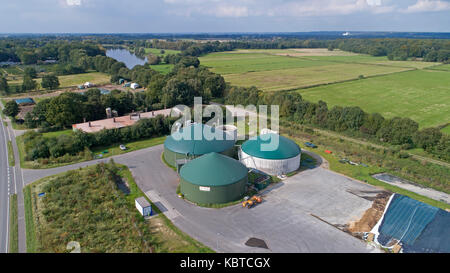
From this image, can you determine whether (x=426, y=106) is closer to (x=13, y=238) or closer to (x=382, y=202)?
(x=382, y=202)

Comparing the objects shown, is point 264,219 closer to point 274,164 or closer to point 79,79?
point 274,164

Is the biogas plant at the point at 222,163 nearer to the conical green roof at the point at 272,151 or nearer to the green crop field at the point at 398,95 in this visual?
the conical green roof at the point at 272,151

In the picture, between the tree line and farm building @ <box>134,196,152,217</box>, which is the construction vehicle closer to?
farm building @ <box>134,196,152,217</box>

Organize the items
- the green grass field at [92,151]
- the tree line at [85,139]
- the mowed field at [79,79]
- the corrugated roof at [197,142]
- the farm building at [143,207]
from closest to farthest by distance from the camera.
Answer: the farm building at [143,207]
the corrugated roof at [197,142]
the green grass field at [92,151]
the tree line at [85,139]
the mowed field at [79,79]

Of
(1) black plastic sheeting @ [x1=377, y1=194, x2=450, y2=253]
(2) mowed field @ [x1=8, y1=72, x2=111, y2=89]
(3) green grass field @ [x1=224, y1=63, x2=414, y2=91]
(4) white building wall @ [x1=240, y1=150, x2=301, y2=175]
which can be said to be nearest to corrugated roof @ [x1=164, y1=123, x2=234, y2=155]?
(4) white building wall @ [x1=240, y1=150, x2=301, y2=175]

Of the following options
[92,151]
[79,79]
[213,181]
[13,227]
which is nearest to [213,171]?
[213,181]

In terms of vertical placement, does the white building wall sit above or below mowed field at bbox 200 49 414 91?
below

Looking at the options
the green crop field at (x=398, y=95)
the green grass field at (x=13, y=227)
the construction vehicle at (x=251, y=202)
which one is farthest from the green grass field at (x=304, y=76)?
the green grass field at (x=13, y=227)

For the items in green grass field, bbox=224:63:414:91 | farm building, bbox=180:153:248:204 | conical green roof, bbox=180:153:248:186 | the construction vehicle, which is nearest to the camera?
the construction vehicle
